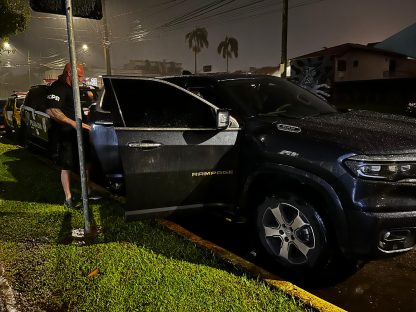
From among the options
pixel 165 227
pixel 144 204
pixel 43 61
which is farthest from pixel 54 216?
pixel 43 61

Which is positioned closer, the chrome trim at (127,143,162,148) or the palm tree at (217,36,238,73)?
the chrome trim at (127,143,162,148)

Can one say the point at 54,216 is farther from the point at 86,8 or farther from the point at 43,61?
the point at 43,61

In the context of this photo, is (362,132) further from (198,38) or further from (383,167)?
(198,38)

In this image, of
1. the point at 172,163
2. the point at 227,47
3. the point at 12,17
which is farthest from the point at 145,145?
the point at 227,47

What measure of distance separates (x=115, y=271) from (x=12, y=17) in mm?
13542

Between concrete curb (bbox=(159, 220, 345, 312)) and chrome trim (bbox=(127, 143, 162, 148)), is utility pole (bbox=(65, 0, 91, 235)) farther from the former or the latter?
concrete curb (bbox=(159, 220, 345, 312))

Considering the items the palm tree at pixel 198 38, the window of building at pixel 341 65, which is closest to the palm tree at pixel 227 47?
the palm tree at pixel 198 38

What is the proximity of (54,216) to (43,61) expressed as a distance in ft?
309

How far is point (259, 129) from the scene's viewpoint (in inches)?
136

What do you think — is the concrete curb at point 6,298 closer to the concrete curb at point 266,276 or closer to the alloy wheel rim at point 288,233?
the concrete curb at point 266,276

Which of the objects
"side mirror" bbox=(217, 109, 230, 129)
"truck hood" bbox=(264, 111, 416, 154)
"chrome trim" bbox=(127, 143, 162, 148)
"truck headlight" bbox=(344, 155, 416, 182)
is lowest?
"truck headlight" bbox=(344, 155, 416, 182)

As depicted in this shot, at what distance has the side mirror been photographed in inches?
130

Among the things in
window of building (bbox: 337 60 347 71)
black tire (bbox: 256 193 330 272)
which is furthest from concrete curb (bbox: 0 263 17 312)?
window of building (bbox: 337 60 347 71)

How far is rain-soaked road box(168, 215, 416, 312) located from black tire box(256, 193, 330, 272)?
0.18m
